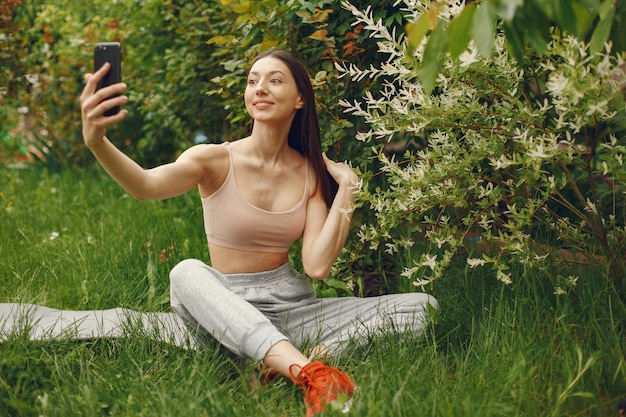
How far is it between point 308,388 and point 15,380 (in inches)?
37.3

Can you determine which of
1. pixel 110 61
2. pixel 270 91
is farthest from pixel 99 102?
pixel 270 91

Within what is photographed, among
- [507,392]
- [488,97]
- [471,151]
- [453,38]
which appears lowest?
[507,392]

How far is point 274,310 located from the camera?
2.88 meters

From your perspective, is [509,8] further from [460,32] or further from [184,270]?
[184,270]

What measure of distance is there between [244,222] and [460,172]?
2.72 ft

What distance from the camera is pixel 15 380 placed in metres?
2.43

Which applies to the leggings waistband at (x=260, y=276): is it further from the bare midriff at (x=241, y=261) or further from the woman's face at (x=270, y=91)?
the woman's face at (x=270, y=91)

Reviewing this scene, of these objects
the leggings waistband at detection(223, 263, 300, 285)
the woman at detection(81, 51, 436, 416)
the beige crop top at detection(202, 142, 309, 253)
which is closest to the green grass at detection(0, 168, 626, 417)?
the woman at detection(81, 51, 436, 416)

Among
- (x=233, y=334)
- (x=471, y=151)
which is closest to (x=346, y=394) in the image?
(x=233, y=334)

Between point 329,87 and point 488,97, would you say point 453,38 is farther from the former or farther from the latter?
point 329,87

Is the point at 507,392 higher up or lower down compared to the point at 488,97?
lower down

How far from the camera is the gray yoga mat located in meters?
2.71

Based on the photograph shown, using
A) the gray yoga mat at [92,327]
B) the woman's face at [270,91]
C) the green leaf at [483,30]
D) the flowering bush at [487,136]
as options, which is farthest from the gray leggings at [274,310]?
the green leaf at [483,30]

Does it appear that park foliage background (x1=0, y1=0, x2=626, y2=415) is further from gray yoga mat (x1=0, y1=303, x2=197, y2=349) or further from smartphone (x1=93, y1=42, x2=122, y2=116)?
smartphone (x1=93, y1=42, x2=122, y2=116)
